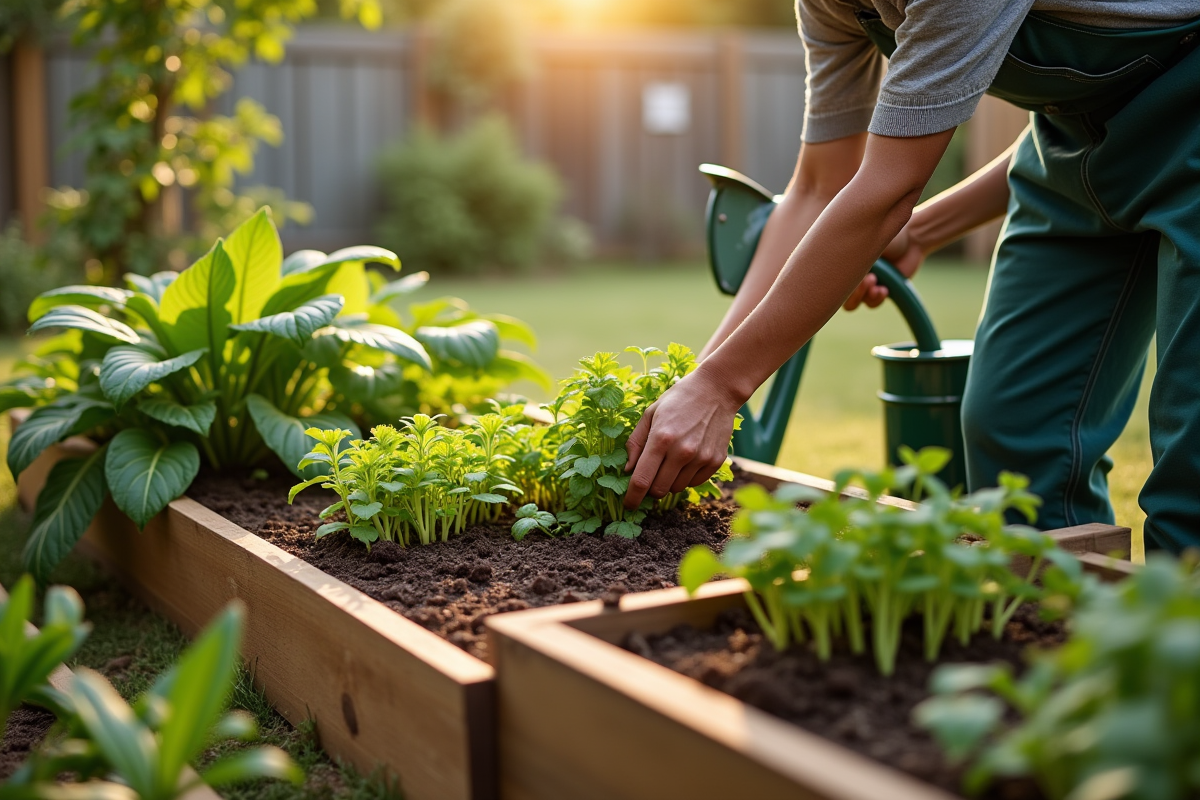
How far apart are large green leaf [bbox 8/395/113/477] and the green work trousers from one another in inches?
71.0

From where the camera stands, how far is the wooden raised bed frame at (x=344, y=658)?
1172mm

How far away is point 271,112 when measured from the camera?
8.94m

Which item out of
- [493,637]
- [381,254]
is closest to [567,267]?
[381,254]

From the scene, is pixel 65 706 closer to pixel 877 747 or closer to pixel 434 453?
pixel 434 453

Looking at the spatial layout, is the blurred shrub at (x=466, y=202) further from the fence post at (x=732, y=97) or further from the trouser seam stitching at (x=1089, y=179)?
the trouser seam stitching at (x=1089, y=179)

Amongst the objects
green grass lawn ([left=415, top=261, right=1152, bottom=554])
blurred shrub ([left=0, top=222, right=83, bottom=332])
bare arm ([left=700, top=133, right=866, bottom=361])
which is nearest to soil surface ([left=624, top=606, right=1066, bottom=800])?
bare arm ([left=700, top=133, right=866, bottom=361])

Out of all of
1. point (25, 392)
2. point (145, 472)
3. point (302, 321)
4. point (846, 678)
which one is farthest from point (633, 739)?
point (25, 392)

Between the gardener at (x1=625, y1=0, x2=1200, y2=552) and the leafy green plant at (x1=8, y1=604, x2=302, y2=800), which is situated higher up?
the gardener at (x1=625, y1=0, x2=1200, y2=552)

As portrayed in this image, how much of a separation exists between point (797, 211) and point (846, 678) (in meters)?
1.38

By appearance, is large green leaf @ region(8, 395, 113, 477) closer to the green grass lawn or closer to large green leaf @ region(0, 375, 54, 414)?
large green leaf @ region(0, 375, 54, 414)

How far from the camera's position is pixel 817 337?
5.92 meters

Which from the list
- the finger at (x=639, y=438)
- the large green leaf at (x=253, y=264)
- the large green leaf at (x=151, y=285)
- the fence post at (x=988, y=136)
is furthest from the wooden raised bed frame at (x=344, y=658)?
the fence post at (x=988, y=136)

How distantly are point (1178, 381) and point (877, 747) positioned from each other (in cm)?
105

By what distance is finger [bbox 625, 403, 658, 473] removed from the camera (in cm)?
167
